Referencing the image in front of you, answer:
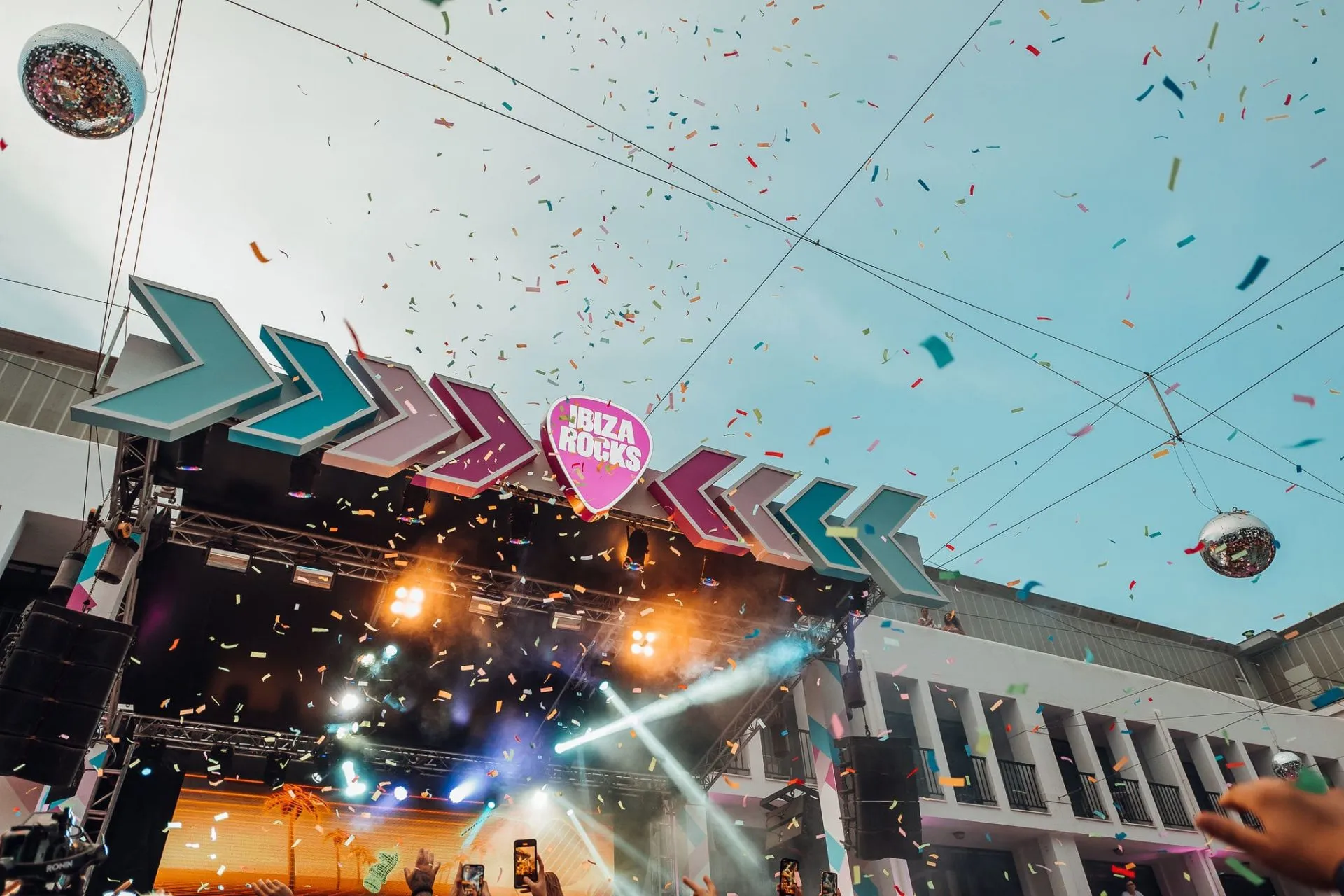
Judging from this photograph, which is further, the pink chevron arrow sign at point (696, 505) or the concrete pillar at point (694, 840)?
the concrete pillar at point (694, 840)

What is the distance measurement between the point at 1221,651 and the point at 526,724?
20092mm

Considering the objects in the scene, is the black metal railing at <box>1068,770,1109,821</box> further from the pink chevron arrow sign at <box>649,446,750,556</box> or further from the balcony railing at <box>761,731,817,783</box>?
the pink chevron arrow sign at <box>649,446,750,556</box>

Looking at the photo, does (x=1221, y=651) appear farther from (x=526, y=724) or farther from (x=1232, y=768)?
(x=526, y=724)

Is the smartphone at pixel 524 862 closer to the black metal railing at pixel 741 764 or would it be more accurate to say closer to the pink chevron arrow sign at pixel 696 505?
the pink chevron arrow sign at pixel 696 505

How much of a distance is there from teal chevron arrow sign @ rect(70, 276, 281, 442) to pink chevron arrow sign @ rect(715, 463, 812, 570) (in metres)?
4.32

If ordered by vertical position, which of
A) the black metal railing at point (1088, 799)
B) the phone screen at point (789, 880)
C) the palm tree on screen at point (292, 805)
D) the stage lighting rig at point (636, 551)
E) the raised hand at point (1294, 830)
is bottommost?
the raised hand at point (1294, 830)

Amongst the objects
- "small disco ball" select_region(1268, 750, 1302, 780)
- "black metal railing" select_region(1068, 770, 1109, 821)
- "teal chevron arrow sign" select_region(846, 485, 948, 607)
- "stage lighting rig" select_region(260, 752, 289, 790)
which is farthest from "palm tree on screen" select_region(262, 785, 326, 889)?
"small disco ball" select_region(1268, 750, 1302, 780)

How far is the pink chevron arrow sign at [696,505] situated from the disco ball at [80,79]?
4.99 metres

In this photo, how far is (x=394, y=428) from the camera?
6.72 m

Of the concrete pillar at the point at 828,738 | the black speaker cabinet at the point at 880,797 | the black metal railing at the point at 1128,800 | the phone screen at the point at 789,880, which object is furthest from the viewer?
the black metal railing at the point at 1128,800

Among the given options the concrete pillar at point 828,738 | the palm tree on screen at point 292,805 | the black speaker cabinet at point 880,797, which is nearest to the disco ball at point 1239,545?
the black speaker cabinet at point 880,797

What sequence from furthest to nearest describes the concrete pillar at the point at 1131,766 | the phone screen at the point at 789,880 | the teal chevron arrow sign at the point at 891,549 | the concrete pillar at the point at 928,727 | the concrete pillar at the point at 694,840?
the concrete pillar at the point at 1131,766
the concrete pillar at the point at 928,727
the concrete pillar at the point at 694,840
the teal chevron arrow sign at the point at 891,549
the phone screen at the point at 789,880

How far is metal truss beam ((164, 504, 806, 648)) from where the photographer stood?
23.7 feet

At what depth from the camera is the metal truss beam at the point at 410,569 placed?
721 centimetres
